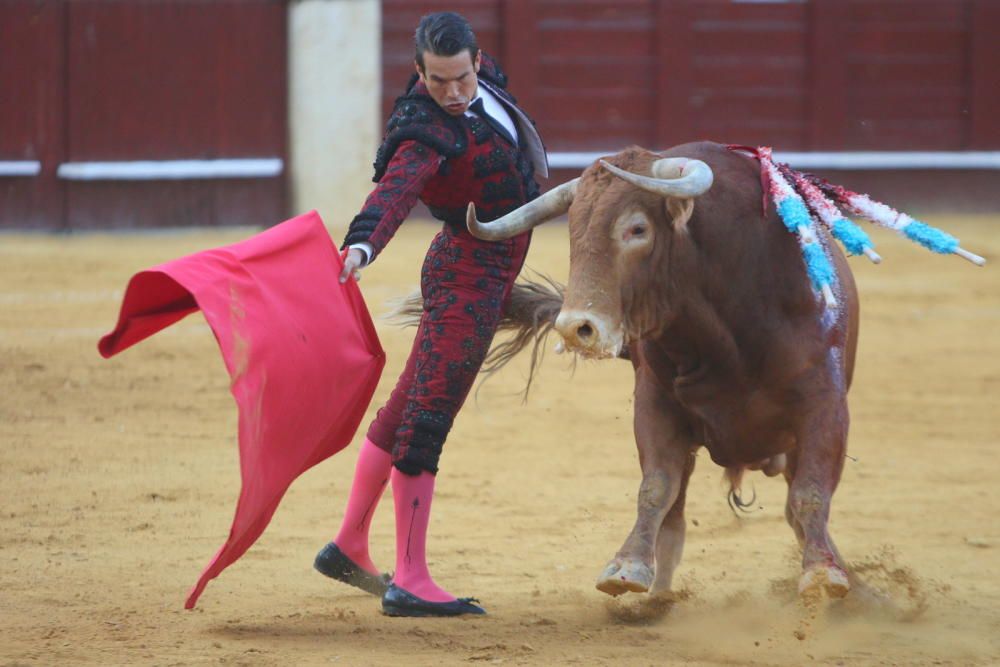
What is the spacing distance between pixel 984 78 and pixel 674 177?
9004 mm

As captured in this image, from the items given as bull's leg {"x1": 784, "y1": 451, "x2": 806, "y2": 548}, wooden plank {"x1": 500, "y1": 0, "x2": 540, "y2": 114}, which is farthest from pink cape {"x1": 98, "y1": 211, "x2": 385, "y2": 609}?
wooden plank {"x1": 500, "y1": 0, "x2": 540, "y2": 114}

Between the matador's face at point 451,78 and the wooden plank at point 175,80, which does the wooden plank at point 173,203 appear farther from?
the matador's face at point 451,78

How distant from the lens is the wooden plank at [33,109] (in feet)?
32.5

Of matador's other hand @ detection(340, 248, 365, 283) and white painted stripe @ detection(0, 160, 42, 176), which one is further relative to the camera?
white painted stripe @ detection(0, 160, 42, 176)

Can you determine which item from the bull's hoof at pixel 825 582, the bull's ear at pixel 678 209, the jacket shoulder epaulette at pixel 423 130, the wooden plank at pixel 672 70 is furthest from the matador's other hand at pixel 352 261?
the wooden plank at pixel 672 70

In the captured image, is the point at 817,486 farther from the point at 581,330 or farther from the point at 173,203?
the point at 173,203

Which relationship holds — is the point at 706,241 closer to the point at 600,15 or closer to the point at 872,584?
the point at 872,584

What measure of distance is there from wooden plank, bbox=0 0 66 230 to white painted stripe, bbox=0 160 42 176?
26 millimetres

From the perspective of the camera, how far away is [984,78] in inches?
455

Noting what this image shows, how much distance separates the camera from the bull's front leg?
326cm

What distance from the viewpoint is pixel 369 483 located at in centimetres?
373

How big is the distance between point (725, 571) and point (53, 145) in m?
6.99

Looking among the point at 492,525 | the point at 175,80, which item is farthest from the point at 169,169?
the point at 492,525

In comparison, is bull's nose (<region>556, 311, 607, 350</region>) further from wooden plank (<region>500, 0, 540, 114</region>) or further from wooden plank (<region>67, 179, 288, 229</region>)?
wooden plank (<region>500, 0, 540, 114</region>)
